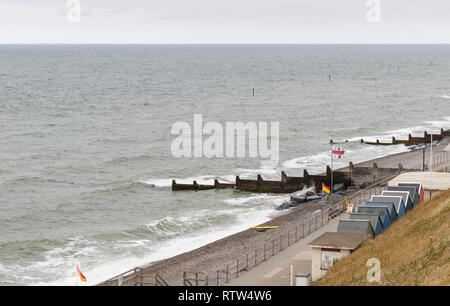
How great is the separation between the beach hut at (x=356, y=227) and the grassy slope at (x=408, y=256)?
1.98 feet

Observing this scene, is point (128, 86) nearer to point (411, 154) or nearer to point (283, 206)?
point (411, 154)

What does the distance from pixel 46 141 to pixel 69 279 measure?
158 feet

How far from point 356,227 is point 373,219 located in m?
1.15

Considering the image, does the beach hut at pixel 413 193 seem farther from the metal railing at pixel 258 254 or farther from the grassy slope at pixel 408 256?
the grassy slope at pixel 408 256

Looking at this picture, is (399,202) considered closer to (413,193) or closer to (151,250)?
(413,193)

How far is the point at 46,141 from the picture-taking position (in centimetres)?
7912

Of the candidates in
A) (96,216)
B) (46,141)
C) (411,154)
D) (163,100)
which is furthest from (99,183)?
(163,100)

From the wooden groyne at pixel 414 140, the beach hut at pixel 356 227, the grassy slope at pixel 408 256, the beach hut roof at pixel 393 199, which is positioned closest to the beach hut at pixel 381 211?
the grassy slope at pixel 408 256

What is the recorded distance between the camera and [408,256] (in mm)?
23453

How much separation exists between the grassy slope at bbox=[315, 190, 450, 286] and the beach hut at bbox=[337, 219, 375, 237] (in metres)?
0.60

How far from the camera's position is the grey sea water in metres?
39.8

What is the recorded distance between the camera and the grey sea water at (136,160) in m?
39.8

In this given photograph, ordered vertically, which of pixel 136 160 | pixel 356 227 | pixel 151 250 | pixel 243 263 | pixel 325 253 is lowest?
pixel 151 250

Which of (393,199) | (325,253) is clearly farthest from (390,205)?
(325,253)
